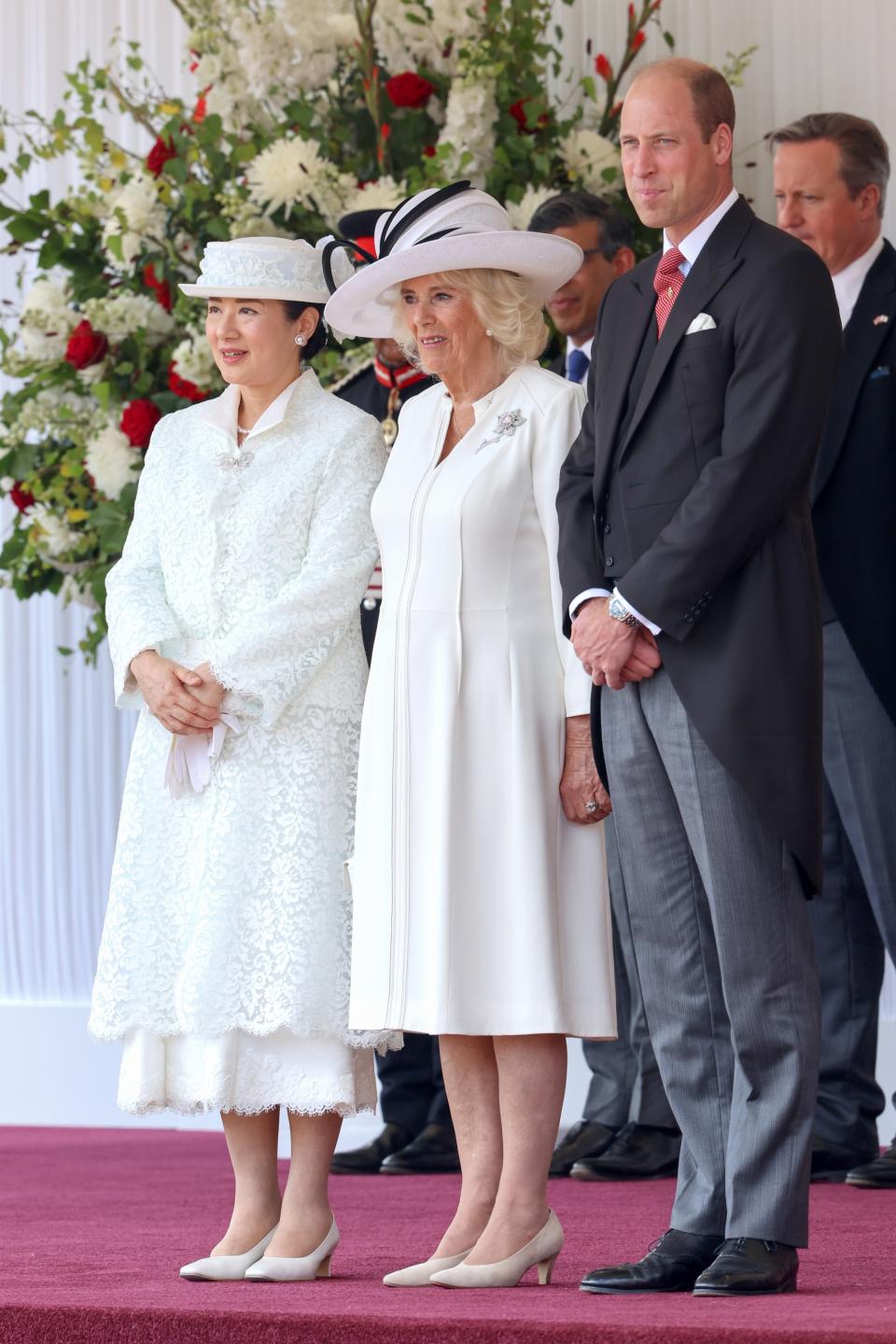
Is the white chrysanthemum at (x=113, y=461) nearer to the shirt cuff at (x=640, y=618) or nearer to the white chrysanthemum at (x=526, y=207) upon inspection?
the white chrysanthemum at (x=526, y=207)

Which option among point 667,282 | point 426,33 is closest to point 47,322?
point 426,33

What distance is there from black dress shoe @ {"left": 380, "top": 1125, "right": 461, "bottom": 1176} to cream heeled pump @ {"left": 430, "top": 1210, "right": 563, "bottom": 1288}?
153 centimetres

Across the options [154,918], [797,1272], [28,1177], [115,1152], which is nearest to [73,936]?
[115,1152]

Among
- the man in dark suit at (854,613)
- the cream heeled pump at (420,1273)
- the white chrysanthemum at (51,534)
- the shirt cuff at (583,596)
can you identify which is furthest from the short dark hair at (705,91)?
the white chrysanthemum at (51,534)

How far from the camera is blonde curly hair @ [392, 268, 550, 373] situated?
2.78 metres

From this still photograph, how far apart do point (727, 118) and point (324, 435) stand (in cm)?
79

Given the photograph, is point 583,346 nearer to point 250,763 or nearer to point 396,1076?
point 250,763

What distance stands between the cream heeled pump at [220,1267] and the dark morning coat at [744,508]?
96 centimetres

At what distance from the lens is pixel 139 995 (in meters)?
2.83

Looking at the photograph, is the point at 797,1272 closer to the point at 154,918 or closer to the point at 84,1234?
the point at 154,918

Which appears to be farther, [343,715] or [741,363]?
[343,715]

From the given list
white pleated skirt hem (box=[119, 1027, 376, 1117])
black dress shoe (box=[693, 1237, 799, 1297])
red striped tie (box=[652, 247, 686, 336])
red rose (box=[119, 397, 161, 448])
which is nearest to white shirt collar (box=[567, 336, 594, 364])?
red rose (box=[119, 397, 161, 448])

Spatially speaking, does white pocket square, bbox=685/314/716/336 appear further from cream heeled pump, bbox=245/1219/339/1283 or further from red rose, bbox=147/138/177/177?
red rose, bbox=147/138/177/177

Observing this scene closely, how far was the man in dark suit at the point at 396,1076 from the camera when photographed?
152 inches
